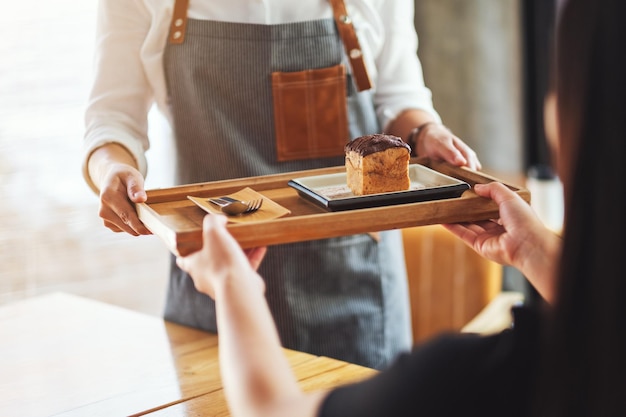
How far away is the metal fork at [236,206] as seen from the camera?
1.36 metres

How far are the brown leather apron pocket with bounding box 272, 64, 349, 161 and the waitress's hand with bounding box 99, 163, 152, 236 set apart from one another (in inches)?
16.2

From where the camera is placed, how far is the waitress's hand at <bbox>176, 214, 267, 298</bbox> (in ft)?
3.51

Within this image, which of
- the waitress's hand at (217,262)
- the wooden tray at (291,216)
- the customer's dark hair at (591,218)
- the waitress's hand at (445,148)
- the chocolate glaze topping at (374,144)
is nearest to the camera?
the customer's dark hair at (591,218)

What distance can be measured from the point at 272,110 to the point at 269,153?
3.7 inches

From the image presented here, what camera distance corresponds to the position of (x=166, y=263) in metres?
2.82

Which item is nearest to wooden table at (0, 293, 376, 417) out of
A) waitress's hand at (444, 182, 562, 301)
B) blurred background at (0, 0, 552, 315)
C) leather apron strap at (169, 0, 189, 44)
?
waitress's hand at (444, 182, 562, 301)

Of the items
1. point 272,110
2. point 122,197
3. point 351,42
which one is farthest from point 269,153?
point 122,197

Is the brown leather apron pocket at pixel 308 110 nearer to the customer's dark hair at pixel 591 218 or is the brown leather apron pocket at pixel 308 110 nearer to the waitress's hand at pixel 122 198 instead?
the waitress's hand at pixel 122 198

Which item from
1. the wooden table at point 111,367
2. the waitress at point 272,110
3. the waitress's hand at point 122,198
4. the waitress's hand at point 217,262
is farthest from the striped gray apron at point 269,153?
the waitress's hand at point 217,262

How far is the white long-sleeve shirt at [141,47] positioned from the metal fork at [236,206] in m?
0.41

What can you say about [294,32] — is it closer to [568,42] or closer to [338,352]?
[338,352]

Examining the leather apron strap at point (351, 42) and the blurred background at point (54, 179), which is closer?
the leather apron strap at point (351, 42)

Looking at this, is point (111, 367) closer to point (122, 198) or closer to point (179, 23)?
point (122, 198)

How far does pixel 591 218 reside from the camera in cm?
78
